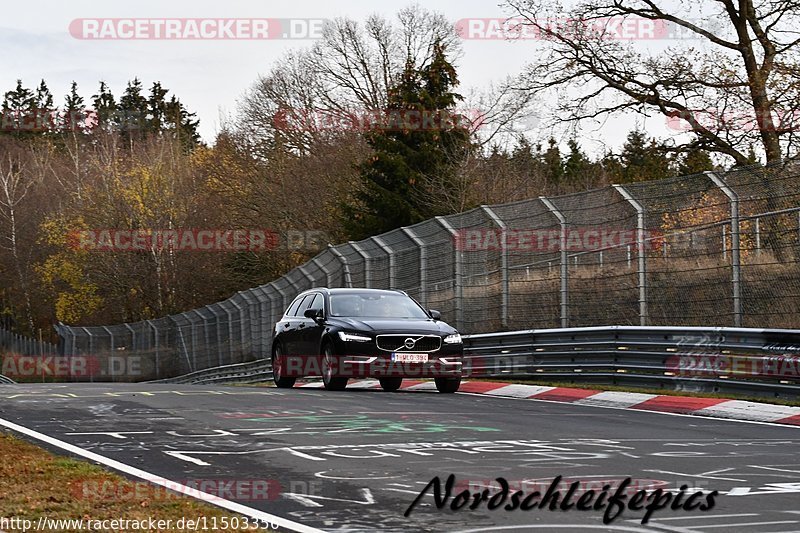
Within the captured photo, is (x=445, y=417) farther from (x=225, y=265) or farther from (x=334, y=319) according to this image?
(x=225, y=265)

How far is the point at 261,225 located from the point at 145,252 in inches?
437

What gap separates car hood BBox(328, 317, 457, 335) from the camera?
61.9 ft

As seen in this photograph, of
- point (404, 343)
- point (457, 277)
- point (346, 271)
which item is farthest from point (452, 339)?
point (346, 271)

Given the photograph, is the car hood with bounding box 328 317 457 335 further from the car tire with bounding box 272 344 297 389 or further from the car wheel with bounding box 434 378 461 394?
the car tire with bounding box 272 344 297 389

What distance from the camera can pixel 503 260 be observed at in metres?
21.6

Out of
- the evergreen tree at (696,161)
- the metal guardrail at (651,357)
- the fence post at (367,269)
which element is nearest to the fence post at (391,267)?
the fence post at (367,269)

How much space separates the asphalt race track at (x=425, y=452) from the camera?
709 cm

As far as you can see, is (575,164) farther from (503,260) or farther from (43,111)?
(503,260)

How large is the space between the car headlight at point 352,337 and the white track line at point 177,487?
298 inches

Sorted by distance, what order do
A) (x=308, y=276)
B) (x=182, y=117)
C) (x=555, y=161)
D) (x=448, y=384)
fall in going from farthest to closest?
(x=182, y=117)
(x=555, y=161)
(x=308, y=276)
(x=448, y=384)

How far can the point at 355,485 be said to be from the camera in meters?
8.25

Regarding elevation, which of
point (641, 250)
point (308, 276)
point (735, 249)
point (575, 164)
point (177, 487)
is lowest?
point (177, 487)

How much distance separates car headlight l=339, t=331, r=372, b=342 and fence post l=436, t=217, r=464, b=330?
15.5ft

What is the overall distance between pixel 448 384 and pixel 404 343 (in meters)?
1.22
